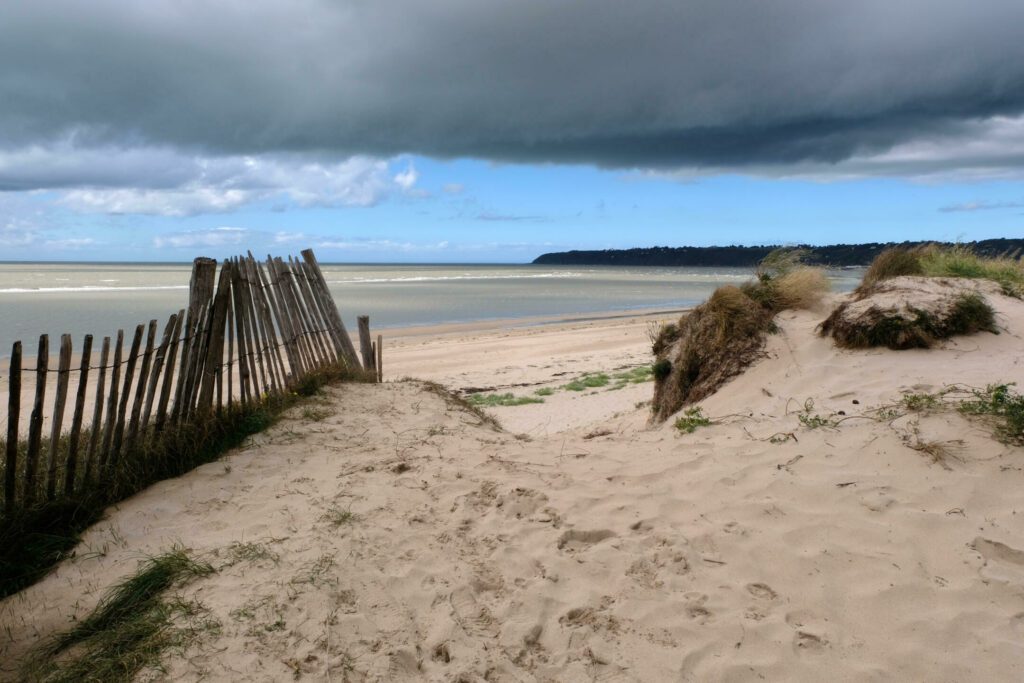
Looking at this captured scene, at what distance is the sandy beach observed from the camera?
303 centimetres

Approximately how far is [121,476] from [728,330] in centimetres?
516

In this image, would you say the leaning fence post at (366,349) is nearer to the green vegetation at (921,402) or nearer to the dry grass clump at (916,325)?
the dry grass clump at (916,325)

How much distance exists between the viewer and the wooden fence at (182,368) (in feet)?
13.6

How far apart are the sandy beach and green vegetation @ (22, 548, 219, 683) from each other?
3.7 inches

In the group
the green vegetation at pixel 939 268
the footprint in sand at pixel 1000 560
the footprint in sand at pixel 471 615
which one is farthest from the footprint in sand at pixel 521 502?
the green vegetation at pixel 939 268

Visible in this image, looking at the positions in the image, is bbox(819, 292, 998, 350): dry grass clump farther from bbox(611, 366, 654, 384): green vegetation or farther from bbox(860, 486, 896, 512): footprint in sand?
bbox(611, 366, 654, 384): green vegetation

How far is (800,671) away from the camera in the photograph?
2896mm

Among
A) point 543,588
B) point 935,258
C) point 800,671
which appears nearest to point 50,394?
point 543,588

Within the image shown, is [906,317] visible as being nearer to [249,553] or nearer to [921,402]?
[921,402]

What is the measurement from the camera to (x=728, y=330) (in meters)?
6.80

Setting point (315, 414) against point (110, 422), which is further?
point (315, 414)

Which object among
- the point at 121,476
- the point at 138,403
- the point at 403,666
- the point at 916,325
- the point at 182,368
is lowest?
the point at 403,666

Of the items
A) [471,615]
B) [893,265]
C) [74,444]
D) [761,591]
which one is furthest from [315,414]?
[893,265]

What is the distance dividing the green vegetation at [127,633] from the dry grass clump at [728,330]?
463cm
